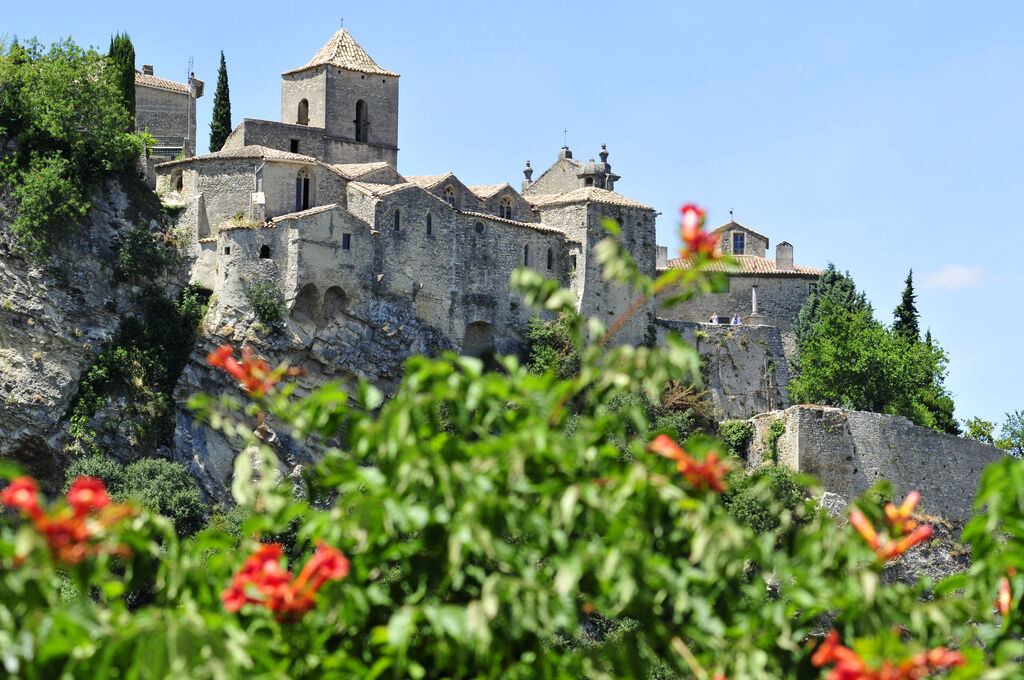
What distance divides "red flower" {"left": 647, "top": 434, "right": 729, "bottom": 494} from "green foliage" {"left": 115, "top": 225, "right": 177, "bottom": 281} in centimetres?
4184

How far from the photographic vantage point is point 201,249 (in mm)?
49344

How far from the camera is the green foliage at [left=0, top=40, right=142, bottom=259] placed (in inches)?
1866

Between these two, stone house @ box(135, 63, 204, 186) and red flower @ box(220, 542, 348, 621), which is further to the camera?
stone house @ box(135, 63, 204, 186)

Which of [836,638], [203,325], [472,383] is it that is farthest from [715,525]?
[203,325]

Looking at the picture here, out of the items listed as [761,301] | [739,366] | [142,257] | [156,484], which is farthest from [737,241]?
[156,484]

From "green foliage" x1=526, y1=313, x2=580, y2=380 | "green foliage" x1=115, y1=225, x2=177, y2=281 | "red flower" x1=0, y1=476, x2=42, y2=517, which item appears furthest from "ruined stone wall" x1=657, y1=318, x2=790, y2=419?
"red flower" x1=0, y1=476, x2=42, y2=517

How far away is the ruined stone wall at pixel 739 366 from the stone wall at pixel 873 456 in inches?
287

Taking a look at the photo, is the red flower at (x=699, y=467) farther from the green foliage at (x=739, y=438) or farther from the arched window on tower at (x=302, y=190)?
the arched window on tower at (x=302, y=190)

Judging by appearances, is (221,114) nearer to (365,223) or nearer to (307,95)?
(307,95)

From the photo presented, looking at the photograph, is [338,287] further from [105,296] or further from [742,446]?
[742,446]

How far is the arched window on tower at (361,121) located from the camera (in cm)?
5794

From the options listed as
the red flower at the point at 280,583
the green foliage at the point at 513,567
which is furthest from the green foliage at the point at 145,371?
the red flower at the point at 280,583

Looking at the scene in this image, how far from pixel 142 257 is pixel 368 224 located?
23.9 feet

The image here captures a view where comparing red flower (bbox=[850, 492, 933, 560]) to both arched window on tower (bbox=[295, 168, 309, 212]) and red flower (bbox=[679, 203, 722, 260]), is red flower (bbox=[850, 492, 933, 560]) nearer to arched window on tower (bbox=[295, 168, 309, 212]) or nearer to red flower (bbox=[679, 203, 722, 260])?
red flower (bbox=[679, 203, 722, 260])
